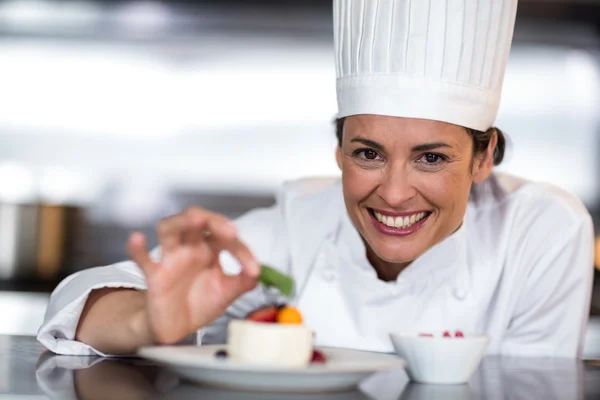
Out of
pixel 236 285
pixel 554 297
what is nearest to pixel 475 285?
pixel 554 297

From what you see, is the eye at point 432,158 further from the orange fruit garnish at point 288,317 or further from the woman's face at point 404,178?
the orange fruit garnish at point 288,317

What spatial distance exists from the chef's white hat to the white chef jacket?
0.32 m

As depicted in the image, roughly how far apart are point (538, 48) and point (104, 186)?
174 cm

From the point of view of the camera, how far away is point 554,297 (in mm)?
1814

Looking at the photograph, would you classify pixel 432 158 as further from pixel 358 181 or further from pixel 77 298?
pixel 77 298

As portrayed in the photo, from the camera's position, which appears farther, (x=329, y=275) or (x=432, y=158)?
(x=329, y=275)

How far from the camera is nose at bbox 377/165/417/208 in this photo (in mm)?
1533

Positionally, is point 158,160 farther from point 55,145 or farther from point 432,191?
point 432,191

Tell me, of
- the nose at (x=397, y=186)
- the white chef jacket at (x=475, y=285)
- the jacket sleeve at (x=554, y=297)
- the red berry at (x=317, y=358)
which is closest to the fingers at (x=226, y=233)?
the red berry at (x=317, y=358)

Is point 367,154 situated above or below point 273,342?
above

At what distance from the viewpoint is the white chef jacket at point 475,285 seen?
1.78m

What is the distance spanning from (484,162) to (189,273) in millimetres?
792

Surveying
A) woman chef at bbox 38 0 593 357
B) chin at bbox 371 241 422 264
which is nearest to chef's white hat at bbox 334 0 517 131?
woman chef at bbox 38 0 593 357

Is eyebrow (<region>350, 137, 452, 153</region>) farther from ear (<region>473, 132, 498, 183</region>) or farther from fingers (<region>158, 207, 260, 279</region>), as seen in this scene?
fingers (<region>158, 207, 260, 279</region>)
